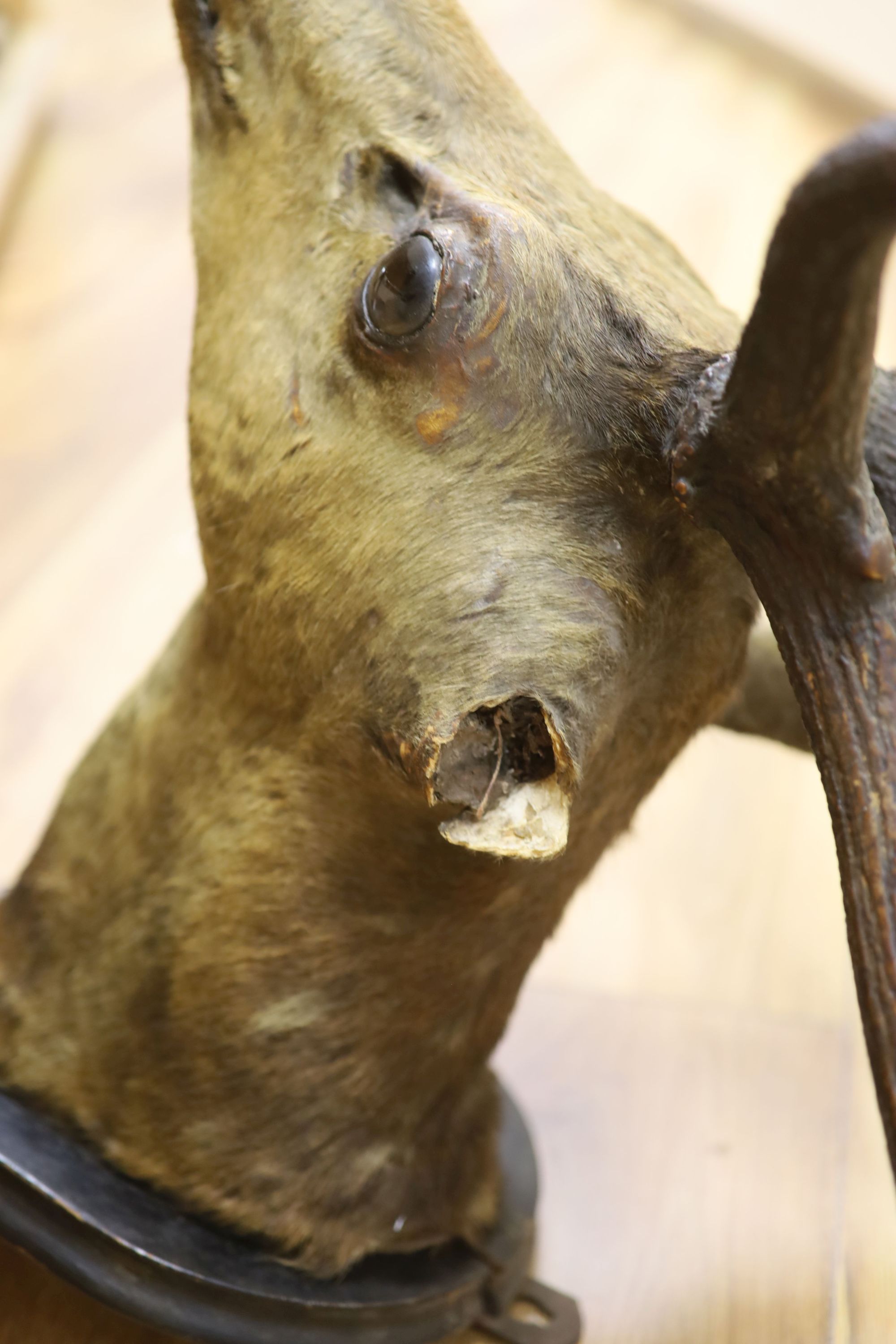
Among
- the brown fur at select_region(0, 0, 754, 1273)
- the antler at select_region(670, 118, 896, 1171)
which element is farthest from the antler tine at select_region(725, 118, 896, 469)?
the brown fur at select_region(0, 0, 754, 1273)

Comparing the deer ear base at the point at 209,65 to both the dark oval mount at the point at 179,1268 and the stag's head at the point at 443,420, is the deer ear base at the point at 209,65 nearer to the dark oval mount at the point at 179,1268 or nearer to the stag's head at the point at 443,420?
the stag's head at the point at 443,420

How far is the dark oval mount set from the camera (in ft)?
2.74

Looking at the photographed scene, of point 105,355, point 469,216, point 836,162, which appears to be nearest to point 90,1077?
point 469,216

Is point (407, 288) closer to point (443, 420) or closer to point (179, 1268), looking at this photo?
point (443, 420)

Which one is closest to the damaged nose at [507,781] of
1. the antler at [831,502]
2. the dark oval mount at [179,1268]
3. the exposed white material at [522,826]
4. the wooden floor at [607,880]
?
the exposed white material at [522,826]

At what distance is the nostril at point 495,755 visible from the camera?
0.68 meters

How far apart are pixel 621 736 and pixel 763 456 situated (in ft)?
0.64

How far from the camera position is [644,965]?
136 cm

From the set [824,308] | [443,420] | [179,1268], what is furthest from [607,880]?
[824,308]

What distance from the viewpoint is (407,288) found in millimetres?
728

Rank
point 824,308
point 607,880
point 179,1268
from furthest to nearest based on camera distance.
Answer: point 607,880, point 179,1268, point 824,308

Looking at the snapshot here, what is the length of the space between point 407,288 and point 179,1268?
1.75ft

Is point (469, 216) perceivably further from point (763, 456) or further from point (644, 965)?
point (644, 965)

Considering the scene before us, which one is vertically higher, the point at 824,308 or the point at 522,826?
the point at 824,308
